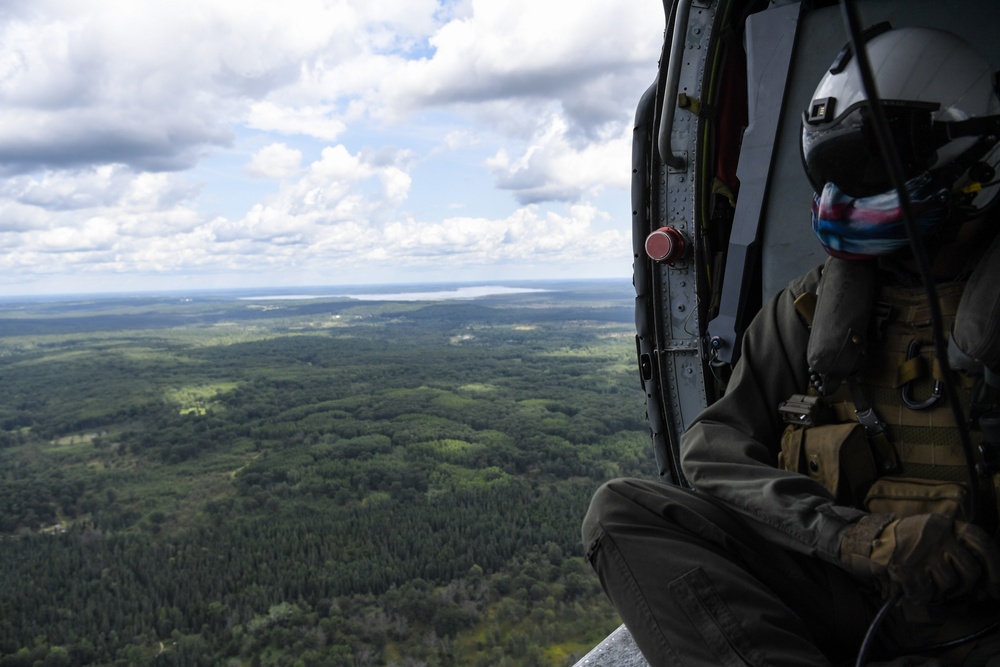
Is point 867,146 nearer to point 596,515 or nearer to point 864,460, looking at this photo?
point 864,460

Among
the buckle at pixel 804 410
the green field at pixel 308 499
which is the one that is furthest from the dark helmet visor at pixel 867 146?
the green field at pixel 308 499

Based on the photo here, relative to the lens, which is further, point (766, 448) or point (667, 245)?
point (667, 245)

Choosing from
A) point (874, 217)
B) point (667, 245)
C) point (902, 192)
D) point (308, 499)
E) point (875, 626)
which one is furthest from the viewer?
point (308, 499)

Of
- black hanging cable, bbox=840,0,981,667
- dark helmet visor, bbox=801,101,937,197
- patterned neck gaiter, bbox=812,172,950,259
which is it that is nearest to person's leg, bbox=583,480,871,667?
black hanging cable, bbox=840,0,981,667

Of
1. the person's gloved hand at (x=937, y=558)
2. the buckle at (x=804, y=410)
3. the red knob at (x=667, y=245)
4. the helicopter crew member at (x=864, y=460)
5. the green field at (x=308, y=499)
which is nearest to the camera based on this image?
the person's gloved hand at (x=937, y=558)

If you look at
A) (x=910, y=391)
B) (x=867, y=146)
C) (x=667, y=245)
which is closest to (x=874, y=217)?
(x=867, y=146)

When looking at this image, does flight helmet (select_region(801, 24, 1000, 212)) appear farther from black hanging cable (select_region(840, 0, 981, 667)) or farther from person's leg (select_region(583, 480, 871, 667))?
person's leg (select_region(583, 480, 871, 667))

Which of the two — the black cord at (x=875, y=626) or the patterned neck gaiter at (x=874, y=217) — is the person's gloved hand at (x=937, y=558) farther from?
the patterned neck gaiter at (x=874, y=217)
